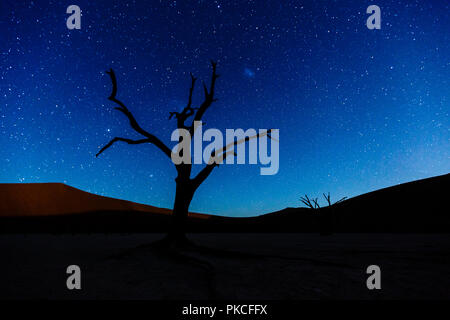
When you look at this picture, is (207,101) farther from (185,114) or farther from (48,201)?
(48,201)

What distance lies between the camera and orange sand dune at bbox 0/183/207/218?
57219mm

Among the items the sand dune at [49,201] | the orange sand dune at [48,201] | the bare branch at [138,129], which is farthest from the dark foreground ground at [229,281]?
A: the orange sand dune at [48,201]

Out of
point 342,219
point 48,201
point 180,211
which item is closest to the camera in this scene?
point 180,211

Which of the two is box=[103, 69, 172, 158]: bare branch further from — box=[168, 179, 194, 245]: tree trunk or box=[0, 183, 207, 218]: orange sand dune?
box=[0, 183, 207, 218]: orange sand dune

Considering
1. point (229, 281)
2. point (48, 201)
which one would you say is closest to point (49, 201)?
point (48, 201)

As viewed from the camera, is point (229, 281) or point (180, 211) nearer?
point (229, 281)

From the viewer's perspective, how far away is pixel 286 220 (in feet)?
182

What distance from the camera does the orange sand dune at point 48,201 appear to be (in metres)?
57.2

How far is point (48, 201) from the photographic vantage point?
2437 inches

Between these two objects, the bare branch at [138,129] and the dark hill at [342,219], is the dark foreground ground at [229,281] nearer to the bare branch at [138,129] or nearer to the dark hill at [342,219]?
the bare branch at [138,129]

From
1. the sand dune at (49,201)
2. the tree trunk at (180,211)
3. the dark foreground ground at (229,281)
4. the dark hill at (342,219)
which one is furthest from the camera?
the sand dune at (49,201)

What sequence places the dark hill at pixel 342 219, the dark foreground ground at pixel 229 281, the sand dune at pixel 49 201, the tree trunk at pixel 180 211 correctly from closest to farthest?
the dark foreground ground at pixel 229 281
the tree trunk at pixel 180 211
the dark hill at pixel 342 219
the sand dune at pixel 49 201
